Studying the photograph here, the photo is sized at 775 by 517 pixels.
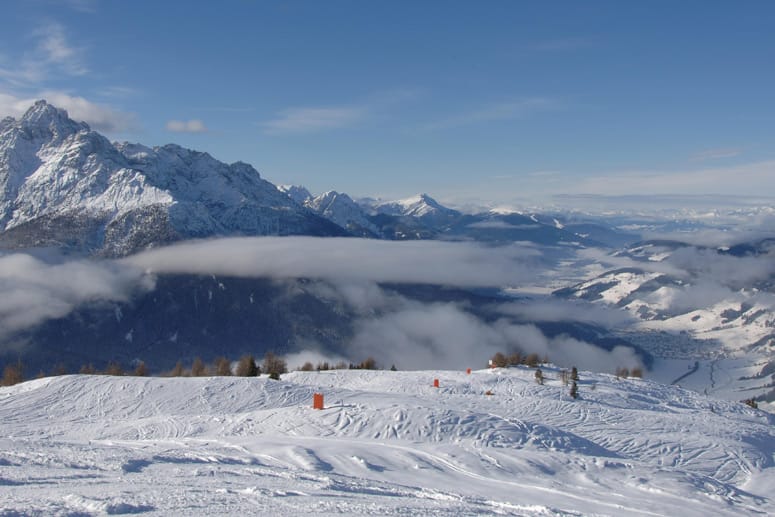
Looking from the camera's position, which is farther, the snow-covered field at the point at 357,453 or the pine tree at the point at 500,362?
the pine tree at the point at 500,362

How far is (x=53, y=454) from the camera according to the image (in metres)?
23.7

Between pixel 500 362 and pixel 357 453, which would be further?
pixel 500 362

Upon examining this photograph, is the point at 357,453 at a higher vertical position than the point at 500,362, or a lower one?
higher

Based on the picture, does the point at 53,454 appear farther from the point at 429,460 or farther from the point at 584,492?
the point at 584,492

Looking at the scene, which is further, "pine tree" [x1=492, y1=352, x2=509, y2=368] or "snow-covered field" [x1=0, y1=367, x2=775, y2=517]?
"pine tree" [x1=492, y1=352, x2=509, y2=368]

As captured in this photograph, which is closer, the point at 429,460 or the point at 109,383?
the point at 429,460

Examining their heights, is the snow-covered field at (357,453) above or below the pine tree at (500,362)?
above

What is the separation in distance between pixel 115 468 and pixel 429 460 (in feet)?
46.6

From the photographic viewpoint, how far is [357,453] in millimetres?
28141

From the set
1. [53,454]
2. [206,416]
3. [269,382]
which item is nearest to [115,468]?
[53,454]

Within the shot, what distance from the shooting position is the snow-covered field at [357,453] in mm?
18141

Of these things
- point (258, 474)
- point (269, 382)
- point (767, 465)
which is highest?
point (258, 474)

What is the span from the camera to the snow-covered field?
59.5ft

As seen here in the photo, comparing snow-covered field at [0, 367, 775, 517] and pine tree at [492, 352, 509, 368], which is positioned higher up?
snow-covered field at [0, 367, 775, 517]
